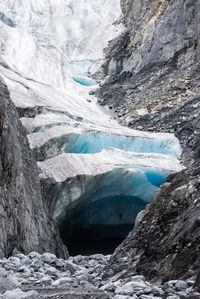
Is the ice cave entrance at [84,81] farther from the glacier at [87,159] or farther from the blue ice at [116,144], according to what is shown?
the blue ice at [116,144]

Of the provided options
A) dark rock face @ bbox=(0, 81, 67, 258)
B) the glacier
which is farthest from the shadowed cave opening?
dark rock face @ bbox=(0, 81, 67, 258)

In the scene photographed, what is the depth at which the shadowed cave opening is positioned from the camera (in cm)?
1855

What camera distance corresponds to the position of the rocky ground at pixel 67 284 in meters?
4.91

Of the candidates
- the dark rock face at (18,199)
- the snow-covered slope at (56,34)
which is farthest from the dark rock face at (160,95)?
the dark rock face at (18,199)

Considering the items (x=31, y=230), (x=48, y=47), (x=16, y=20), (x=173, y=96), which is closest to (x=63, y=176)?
(x=31, y=230)

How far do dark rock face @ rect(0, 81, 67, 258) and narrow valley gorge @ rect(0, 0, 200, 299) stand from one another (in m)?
0.04

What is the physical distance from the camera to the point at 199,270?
5.34 metres

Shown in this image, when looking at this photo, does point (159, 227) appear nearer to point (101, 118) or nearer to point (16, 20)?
point (101, 118)

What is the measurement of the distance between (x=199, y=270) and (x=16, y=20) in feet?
138

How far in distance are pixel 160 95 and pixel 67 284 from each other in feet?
78.6

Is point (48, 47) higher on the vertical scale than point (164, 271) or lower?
higher

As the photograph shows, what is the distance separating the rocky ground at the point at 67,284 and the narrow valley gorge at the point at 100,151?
0.06ft

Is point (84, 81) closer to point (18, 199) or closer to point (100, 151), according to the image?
point (100, 151)

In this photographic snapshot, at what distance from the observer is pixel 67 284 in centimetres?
599
